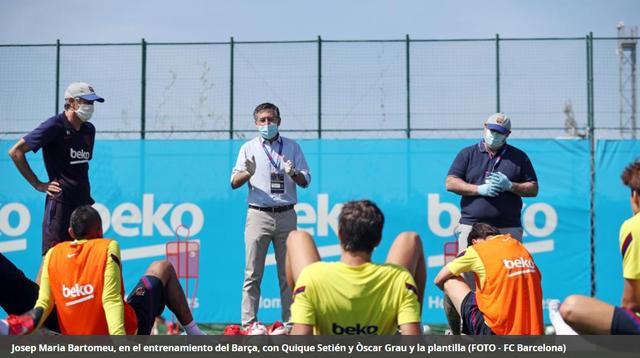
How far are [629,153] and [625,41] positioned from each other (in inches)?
94.0

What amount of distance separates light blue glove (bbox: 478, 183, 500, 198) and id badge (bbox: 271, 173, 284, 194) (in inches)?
69.0

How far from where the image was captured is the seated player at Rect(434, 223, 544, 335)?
4.95 metres

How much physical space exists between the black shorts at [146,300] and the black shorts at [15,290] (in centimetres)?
82

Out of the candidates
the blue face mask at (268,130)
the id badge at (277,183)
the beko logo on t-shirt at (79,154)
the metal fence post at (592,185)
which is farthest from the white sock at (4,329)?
the metal fence post at (592,185)

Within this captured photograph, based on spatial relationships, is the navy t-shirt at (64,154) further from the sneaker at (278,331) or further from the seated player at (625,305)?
the seated player at (625,305)

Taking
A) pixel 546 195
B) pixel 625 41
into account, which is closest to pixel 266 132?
pixel 546 195

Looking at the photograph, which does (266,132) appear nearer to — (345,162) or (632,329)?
(632,329)

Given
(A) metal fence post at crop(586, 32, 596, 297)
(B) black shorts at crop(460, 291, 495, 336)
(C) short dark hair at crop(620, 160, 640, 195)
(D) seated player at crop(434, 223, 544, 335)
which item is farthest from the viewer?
(A) metal fence post at crop(586, 32, 596, 297)

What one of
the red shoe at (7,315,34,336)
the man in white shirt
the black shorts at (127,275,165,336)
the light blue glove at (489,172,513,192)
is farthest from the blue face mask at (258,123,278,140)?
the red shoe at (7,315,34,336)

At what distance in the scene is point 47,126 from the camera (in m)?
6.13

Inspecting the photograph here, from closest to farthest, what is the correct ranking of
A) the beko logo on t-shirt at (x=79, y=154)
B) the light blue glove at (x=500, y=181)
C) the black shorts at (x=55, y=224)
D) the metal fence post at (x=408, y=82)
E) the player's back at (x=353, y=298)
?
the player's back at (x=353, y=298)
the black shorts at (x=55, y=224)
the beko logo on t-shirt at (x=79, y=154)
the light blue glove at (x=500, y=181)
the metal fence post at (x=408, y=82)

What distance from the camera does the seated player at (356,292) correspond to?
361 cm

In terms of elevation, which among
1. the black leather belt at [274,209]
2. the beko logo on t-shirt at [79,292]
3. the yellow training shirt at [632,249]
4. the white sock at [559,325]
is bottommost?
the white sock at [559,325]

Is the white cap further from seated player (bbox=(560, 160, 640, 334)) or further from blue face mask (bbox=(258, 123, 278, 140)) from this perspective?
seated player (bbox=(560, 160, 640, 334))
